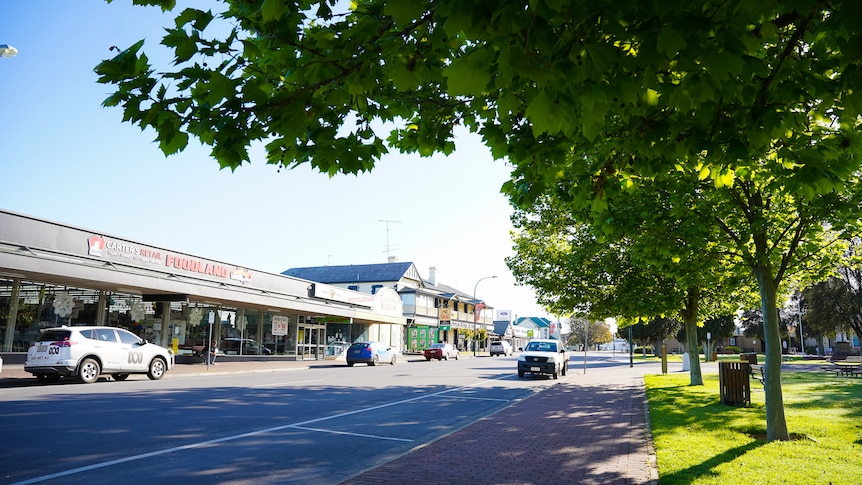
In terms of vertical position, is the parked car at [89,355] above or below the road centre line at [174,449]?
above

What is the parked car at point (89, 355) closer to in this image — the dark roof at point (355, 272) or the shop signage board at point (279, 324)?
the shop signage board at point (279, 324)

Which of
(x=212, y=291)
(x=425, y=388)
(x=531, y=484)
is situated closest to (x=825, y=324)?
(x=425, y=388)

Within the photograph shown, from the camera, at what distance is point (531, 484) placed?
620cm

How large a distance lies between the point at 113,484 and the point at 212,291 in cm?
2123

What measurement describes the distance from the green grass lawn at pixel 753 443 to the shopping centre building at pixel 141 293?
19.1 meters

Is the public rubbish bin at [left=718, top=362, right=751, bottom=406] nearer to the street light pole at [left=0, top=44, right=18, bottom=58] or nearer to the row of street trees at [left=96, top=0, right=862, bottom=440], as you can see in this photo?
the row of street trees at [left=96, top=0, right=862, bottom=440]

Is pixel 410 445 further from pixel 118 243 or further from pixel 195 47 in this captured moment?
pixel 118 243

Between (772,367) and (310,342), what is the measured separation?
35245 mm

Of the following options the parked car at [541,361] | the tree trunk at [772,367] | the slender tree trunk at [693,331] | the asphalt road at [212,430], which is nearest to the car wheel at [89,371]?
the asphalt road at [212,430]

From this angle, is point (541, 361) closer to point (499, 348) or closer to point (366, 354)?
point (366, 354)

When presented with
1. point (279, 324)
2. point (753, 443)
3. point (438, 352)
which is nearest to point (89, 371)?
point (753, 443)

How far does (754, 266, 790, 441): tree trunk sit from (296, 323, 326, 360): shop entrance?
32556 mm

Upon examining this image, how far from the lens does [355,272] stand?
2613 inches

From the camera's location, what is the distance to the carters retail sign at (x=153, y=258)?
2081 cm
